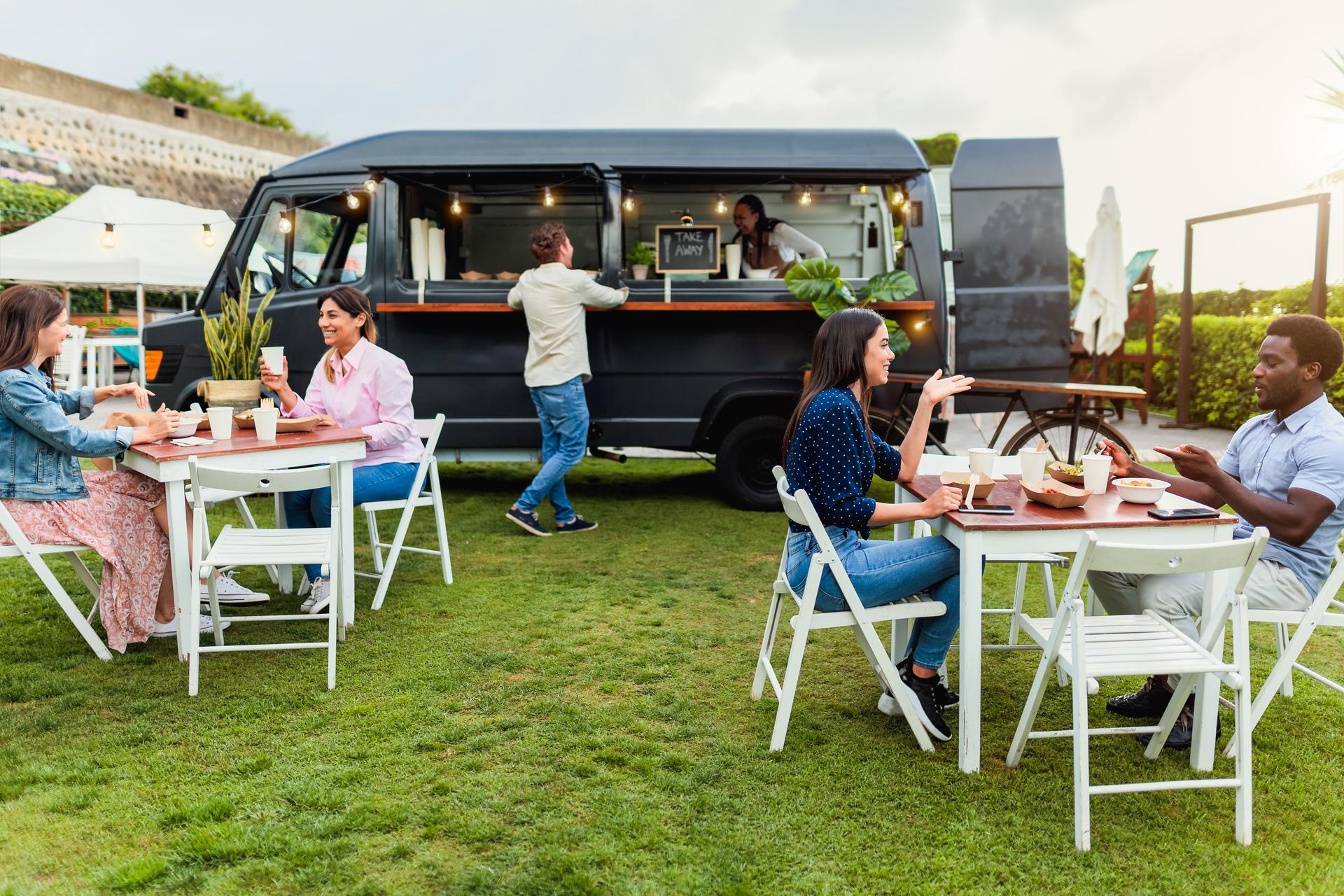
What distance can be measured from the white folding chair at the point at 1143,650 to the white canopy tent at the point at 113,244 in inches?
385

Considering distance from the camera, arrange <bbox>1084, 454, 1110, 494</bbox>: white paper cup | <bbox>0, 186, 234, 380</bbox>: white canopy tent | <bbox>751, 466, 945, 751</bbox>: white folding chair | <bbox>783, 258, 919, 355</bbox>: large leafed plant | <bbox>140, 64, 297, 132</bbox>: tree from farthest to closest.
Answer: <bbox>140, 64, 297, 132</bbox>: tree → <bbox>0, 186, 234, 380</bbox>: white canopy tent → <bbox>783, 258, 919, 355</bbox>: large leafed plant → <bbox>1084, 454, 1110, 494</bbox>: white paper cup → <bbox>751, 466, 945, 751</bbox>: white folding chair

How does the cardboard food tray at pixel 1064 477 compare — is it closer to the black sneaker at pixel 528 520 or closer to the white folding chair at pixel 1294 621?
the white folding chair at pixel 1294 621

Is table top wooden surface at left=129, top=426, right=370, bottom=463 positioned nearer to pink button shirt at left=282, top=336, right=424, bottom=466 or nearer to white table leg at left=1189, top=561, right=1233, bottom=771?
pink button shirt at left=282, top=336, right=424, bottom=466

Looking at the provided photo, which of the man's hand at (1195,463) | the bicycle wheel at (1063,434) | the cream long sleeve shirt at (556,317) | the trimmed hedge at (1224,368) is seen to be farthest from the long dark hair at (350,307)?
the trimmed hedge at (1224,368)

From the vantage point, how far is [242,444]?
3906 mm

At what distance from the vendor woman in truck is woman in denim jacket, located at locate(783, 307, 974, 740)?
3753mm

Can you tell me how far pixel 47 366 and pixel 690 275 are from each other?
3868 millimetres

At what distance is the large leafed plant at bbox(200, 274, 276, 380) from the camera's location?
19.4ft

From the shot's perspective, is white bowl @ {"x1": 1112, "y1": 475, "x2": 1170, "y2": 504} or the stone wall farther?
the stone wall

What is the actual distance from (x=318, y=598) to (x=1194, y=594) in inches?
139

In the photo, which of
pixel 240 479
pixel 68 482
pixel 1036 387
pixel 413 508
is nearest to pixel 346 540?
pixel 240 479

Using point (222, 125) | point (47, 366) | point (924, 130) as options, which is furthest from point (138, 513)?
point (222, 125)

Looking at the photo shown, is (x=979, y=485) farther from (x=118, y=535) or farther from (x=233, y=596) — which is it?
(x=233, y=596)

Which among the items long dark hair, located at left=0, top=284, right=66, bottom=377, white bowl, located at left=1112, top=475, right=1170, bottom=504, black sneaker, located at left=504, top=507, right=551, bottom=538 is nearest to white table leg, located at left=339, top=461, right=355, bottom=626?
Answer: long dark hair, located at left=0, top=284, right=66, bottom=377
